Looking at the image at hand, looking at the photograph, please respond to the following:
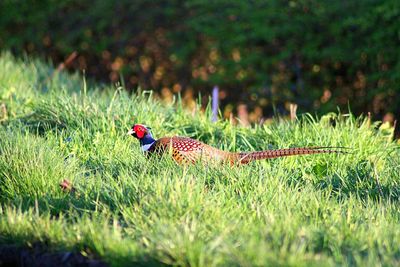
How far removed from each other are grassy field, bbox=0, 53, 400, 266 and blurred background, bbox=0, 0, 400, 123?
1329 mm

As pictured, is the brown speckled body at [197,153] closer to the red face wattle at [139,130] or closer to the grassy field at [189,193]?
the grassy field at [189,193]

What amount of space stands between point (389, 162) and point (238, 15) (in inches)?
161

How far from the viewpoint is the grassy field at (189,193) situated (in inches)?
149

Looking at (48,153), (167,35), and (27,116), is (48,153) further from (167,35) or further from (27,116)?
(167,35)

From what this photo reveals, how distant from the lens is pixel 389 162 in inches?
219

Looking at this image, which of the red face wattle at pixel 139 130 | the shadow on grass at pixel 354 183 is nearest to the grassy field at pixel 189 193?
the shadow on grass at pixel 354 183

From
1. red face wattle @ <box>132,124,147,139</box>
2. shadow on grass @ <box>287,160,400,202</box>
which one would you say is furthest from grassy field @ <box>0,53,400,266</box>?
red face wattle @ <box>132,124,147,139</box>

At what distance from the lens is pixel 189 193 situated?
14.0 ft

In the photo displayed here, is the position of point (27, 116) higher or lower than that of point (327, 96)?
higher

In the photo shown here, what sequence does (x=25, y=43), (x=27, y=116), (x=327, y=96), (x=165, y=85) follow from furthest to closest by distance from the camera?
(x=25, y=43), (x=165, y=85), (x=327, y=96), (x=27, y=116)

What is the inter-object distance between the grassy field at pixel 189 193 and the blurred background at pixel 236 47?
133 cm

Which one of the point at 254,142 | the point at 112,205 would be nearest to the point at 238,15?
the point at 254,142

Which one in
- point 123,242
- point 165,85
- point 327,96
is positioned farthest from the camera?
point 165,85

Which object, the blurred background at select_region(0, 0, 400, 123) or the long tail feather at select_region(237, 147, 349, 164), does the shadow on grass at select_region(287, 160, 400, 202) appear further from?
the blurred background at select_region(0, 0, 400, 123)
